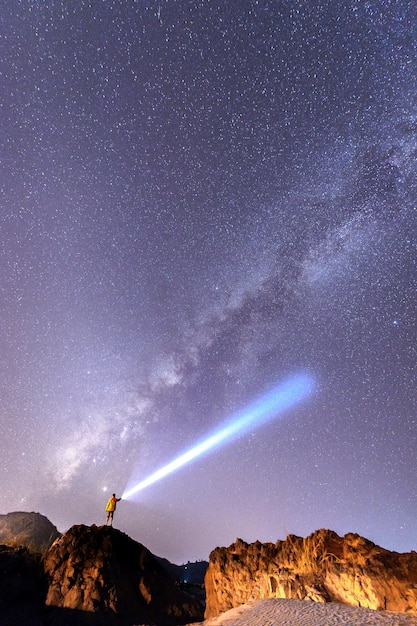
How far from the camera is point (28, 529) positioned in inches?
2953

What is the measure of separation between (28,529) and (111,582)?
5180 centimetres

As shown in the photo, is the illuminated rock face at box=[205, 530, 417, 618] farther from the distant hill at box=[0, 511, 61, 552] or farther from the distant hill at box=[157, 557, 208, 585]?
the distant hill at box=[157, 557, 208, 585]

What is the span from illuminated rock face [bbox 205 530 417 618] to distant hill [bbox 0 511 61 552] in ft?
172

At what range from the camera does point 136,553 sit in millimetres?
41656

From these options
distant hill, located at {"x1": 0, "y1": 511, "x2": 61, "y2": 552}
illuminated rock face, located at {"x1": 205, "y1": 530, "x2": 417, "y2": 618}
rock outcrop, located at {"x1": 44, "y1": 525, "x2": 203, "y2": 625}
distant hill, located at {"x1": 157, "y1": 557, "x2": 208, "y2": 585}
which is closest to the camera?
illuminated rock face, located at {"x1": 205, "y1": 530, "x2": 417, "y2": 618}

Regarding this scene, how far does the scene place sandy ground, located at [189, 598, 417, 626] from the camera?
18469 mm

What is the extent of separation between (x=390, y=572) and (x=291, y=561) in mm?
8976

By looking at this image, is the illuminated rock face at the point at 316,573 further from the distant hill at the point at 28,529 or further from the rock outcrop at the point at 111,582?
the distant hill at the point at 28,529

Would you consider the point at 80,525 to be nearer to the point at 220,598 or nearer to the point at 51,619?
the point at 51,619

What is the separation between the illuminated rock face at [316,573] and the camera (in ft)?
71.1

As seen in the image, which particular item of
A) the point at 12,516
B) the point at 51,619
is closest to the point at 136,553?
the point at 51,619

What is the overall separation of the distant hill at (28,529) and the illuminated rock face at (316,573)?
172 ft

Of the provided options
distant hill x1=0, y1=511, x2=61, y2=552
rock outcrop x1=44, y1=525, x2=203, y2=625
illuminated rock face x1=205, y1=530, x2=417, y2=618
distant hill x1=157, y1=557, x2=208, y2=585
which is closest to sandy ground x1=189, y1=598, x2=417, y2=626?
illuminated rock face x1=205, y1=530, x2=417, y2=618

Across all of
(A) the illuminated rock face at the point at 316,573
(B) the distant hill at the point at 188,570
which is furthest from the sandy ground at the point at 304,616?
(B) the distant hill at the point at 188,570
